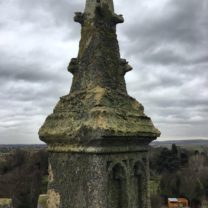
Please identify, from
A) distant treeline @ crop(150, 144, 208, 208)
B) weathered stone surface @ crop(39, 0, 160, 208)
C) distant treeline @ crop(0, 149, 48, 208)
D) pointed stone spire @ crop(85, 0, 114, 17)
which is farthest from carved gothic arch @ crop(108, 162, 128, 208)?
distant treeline @ crop(150, 144, 208, 208)

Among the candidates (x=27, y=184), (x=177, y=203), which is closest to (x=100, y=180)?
(x=27, y=184)

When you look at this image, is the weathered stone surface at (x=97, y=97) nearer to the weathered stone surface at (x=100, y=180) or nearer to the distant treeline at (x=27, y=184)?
the weathered stone surface at (x=100, y=180)

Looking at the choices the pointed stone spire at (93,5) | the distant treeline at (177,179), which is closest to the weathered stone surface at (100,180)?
the pointed stone spire at (93,5)

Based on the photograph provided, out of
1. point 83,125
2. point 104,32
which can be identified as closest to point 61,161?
point 83,125

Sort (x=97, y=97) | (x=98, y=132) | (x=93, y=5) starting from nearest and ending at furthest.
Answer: (x=98, y=132) < (x=97, y=97) < (x=93, y=5)

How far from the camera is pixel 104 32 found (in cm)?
442

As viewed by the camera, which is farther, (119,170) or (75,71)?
(75,71)

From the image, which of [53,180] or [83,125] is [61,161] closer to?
[53,180]

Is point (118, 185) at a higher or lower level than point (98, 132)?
lower

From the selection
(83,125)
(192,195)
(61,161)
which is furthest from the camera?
(192,195)

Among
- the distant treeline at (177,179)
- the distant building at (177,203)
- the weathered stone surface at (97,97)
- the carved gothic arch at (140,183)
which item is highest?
the weathered stone surface at (97,97)

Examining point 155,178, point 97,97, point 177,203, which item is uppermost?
point 97,97

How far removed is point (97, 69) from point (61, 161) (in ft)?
4.00

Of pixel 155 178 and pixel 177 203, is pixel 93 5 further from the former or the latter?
pixel 155 178
